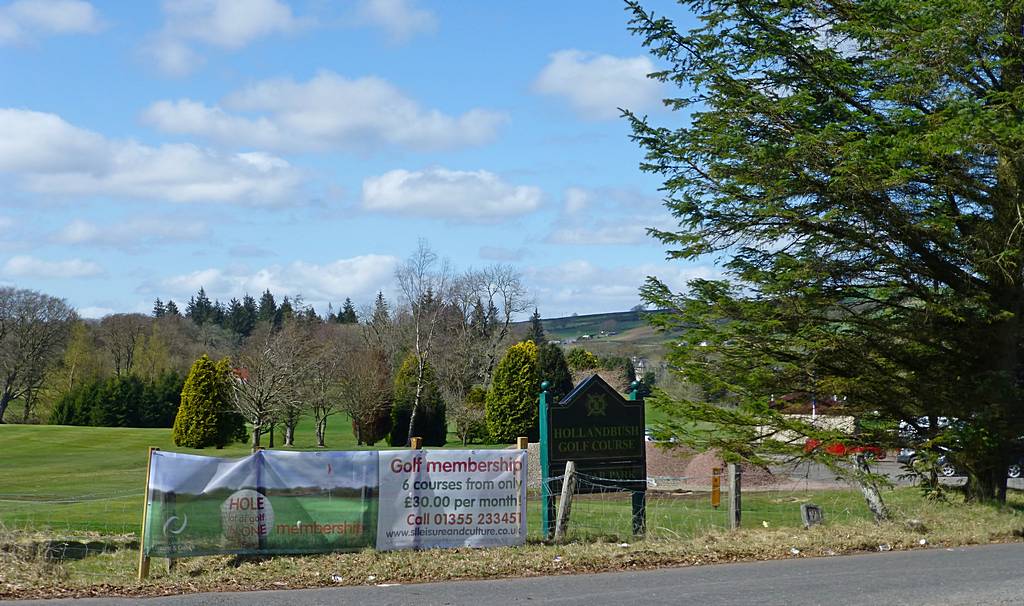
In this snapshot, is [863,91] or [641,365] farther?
[641,365]

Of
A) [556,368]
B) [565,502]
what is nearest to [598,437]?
[565,502]

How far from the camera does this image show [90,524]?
18.1 m

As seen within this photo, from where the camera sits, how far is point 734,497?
15.7 meters

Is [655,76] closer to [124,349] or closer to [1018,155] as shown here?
[1018,155]

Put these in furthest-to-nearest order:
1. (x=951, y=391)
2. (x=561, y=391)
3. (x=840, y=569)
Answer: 1. (x=561, y=391)
2. (x=951, y=391)
3. (x=840, y=569)

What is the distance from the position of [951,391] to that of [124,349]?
89655 millimetres

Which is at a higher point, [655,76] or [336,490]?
[655,76]

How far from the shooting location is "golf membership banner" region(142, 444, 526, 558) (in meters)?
11.9

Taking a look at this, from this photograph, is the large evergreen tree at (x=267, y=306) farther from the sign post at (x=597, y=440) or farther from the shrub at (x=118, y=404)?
the sign post at (x=597, y=440)

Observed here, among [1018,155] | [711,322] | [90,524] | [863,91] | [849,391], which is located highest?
[863,91]

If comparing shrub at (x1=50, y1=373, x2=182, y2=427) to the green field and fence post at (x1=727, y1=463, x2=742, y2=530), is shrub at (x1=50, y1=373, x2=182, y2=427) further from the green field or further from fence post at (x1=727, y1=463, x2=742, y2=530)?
fence post at (x1=727, y1=463, x2=742, y2=530)

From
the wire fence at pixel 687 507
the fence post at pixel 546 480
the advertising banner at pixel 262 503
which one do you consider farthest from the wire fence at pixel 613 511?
the advertising banner at pixel 262 503

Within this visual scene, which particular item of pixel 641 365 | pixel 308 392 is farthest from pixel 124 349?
pixel 641 365

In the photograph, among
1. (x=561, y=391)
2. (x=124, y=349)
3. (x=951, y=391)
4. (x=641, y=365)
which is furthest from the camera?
(x=641, y=365)
